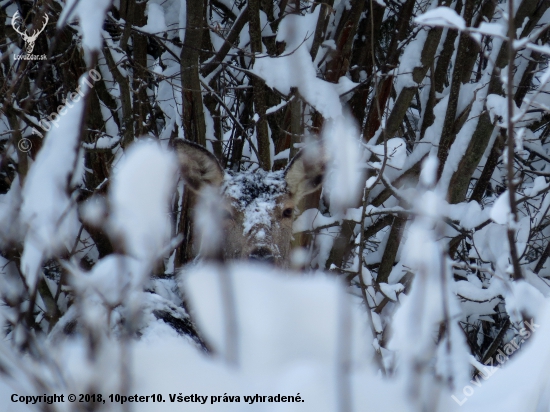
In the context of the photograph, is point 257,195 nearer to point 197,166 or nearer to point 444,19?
point 197,166

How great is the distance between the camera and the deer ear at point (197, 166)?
396cm

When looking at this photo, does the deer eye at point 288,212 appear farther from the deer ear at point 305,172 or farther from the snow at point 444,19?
the snow at point 444,19

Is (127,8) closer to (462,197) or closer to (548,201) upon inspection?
(462,197)

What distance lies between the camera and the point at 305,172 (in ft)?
14.3

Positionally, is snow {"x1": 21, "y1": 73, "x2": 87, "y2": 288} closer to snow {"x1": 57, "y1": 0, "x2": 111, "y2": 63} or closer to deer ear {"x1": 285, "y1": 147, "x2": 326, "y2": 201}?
snow {"x1": 57, "y1": 0, "x2": 111, "y2": 63}

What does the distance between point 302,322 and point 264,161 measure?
404 centimetres

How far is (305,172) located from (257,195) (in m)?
0.47

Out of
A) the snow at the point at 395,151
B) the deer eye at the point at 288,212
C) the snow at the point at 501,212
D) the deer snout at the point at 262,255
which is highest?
the snow at the point at 501,212

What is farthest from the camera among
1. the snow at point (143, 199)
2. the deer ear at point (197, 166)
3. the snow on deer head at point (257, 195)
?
the deer ear at point (197, 166)

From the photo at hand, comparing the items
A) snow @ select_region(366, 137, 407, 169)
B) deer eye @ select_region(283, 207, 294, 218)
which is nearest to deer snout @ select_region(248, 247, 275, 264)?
deer eye @ select_region(283, 207, 294, 218)

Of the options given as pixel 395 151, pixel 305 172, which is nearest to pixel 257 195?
pixel 305 172

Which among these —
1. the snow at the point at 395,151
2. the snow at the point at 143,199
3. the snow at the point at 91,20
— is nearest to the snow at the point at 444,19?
the snow at the point at 91,20

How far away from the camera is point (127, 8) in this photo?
495 cm

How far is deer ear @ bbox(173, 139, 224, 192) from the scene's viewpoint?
13.0 ft
